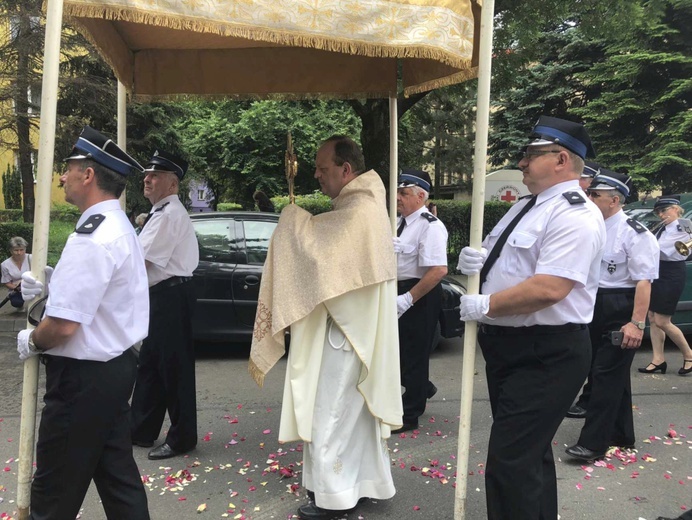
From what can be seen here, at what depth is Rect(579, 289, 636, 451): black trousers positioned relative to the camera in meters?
3.93

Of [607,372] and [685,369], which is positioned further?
[685,369]

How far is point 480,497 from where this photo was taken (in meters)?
3.47

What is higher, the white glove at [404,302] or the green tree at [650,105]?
the green tree at [650,105]

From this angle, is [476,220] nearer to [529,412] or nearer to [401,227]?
[529,412]

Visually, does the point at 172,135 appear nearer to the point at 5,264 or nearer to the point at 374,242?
the point at 5,264

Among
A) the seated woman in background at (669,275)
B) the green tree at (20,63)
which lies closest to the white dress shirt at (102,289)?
the seated woman in background at (669,275)

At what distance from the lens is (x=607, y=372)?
3.95 meters

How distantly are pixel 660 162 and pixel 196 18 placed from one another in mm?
15732

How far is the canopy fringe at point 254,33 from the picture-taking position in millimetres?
2434

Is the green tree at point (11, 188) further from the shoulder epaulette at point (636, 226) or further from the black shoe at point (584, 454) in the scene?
the black shoe at point (584, 454)

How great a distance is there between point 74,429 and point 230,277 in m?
3.92

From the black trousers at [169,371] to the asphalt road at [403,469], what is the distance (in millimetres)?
187

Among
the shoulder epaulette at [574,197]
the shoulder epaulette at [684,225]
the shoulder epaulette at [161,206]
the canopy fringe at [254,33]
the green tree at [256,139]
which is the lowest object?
the shoulder epaulette at [684,225]

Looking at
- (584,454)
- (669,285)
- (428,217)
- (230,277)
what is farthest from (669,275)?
(230,277)
